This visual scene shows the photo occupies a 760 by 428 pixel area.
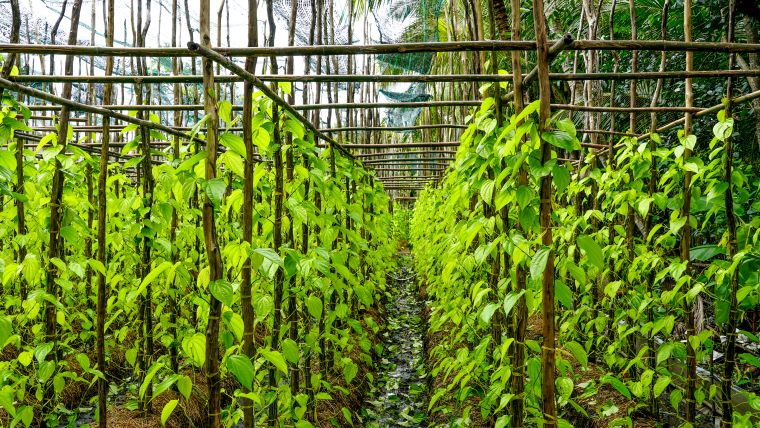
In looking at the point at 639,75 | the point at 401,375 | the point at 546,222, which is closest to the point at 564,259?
the point at 546,222

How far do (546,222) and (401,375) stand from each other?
11.5 feet

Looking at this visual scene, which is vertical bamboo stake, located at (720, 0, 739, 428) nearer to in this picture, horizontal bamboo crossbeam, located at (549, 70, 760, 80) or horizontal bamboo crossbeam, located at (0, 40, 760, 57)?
horizontal bamboo crossbeam, located at (549, 70, 760, 80)

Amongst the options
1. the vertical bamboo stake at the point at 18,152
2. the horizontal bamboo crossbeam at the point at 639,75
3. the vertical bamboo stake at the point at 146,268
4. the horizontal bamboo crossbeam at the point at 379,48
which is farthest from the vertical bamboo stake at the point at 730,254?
the vertical bamboo stake at the point at 18,152

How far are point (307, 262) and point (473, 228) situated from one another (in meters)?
0.77

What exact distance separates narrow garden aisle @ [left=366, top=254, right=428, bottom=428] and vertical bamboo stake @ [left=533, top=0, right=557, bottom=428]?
219 cm

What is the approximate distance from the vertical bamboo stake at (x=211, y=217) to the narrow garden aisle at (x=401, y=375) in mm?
2246

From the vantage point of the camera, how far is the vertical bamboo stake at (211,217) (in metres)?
1.68

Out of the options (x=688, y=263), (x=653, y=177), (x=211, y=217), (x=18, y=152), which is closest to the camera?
(x=211, y=217)

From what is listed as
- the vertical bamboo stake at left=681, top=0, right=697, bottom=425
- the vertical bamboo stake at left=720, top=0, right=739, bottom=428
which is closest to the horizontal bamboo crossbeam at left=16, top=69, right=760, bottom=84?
the vertical bamboo stake at left=720, top=0, right=739, bottom=428

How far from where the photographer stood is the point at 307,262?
2342 mm

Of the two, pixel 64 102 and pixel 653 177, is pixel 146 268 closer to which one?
pixel 64 102

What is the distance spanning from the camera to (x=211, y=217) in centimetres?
174

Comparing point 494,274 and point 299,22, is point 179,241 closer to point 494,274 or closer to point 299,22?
point 494,274

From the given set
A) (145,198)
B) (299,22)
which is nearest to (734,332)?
(145,198)
